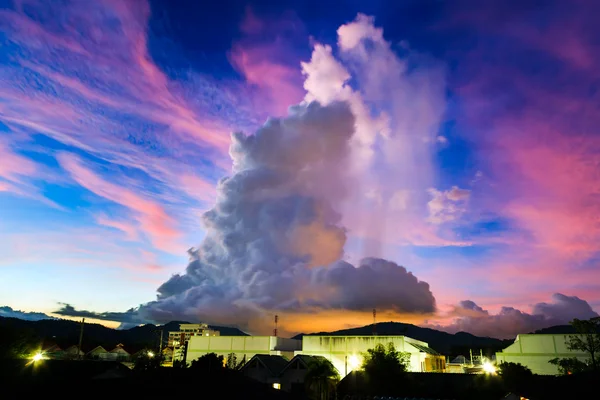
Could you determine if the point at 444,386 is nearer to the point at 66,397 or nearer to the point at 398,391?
the point at 398,391

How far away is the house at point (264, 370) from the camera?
73.1 meters

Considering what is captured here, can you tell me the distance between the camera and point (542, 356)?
73.6 m

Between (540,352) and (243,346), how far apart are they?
60.9 metres

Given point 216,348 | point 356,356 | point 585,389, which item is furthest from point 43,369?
point 216,348

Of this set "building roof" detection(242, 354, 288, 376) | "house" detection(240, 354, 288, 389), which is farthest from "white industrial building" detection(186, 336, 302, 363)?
"house" detection(240, 354, 288, 389)

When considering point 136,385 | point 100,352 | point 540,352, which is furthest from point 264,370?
point 100,352

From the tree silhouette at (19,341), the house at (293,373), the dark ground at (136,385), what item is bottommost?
the house at (293,373)

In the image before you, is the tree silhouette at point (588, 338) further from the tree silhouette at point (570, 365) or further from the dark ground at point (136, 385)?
the dark ground at point (136, 385)

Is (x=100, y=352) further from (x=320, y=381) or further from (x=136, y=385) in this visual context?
(x=136, y=385)

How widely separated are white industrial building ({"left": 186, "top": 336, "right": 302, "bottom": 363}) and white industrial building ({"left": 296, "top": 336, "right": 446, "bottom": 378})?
11348mm

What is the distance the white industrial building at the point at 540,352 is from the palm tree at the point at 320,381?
38.5 meters

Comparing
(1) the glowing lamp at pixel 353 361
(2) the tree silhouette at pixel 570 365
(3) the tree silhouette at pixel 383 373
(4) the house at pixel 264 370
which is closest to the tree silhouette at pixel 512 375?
(3) the tree silhouette at pixel 383 373

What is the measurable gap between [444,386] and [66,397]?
5124cm

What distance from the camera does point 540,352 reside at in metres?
73.9
